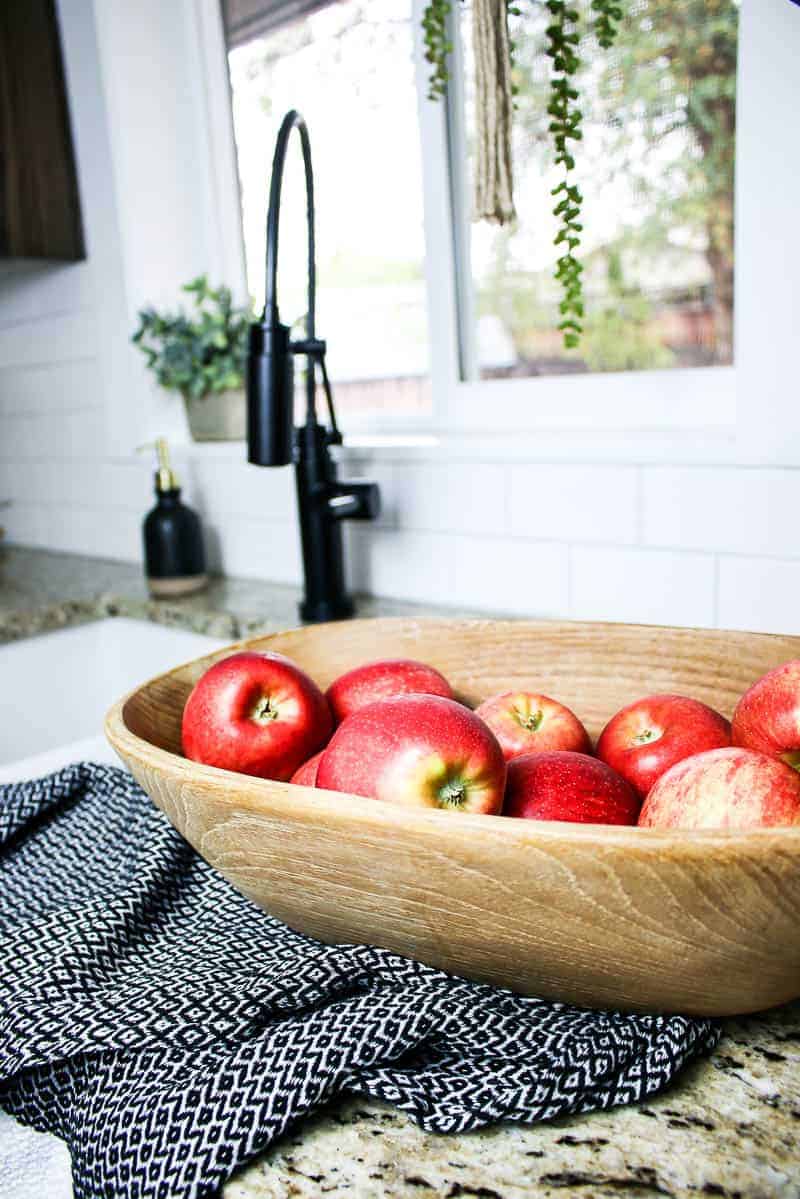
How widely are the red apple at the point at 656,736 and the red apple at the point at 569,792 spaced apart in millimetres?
30

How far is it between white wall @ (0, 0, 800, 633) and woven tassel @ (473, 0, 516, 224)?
0.30 m

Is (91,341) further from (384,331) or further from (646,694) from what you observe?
(646,694)

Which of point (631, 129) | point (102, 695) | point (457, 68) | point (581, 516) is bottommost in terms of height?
point (102, 695)

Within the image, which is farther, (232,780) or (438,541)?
(438,541)

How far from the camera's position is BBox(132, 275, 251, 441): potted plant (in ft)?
6.31

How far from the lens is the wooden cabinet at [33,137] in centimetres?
206

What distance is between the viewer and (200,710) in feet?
2.20

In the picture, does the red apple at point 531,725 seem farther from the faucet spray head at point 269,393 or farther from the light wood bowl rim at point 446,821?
the faucet spray head at point 269,393

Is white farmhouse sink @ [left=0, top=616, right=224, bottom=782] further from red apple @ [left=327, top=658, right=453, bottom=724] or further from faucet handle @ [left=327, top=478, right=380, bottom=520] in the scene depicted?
red apple @ [left=327, top=658, right=453, bottom=724]

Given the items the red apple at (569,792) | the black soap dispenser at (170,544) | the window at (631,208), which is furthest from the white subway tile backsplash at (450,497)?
the red apple at (569,792)

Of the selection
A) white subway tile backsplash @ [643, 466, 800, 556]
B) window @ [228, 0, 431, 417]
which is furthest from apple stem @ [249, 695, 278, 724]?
window @ [228, 0, 431, 417]

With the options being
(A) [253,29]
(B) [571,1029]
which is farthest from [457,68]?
(B) [571,1029]

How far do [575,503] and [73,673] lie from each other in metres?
1.11

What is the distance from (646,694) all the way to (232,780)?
1.20 ft
